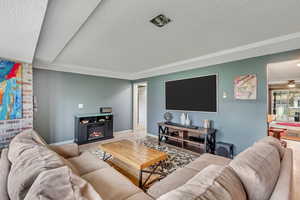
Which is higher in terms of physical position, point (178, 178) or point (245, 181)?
point (245, 181)

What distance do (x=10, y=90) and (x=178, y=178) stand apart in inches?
147

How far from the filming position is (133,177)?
224cm

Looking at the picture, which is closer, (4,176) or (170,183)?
(4,176)

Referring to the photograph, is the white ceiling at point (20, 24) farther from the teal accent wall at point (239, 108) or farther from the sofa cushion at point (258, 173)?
the teal accent wall at point (239, 108)

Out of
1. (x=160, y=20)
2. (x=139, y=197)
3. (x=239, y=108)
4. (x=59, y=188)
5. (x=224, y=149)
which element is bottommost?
(x=224, y=149)

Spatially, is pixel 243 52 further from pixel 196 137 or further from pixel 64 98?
pixel 64 98

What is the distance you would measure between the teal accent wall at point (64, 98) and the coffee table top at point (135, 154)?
7.27ft

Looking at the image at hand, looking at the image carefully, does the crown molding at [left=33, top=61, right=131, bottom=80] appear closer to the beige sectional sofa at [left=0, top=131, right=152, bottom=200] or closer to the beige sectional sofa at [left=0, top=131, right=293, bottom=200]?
the beige sectional sofa at [left=0, top=131, right=152, bottom=200]

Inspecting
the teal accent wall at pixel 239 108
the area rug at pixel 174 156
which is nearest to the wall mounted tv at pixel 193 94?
the teal accent wall at pixel 239 108

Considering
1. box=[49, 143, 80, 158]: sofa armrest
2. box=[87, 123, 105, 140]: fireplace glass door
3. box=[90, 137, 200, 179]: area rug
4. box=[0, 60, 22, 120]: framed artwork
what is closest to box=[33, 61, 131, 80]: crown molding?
box=[0, 60, 22, 120]: framed artwork

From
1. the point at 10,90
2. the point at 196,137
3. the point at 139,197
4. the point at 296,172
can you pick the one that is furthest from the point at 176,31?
the point at 10,90

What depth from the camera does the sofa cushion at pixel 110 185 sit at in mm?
1182

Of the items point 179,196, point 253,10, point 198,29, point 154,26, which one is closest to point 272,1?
point 253,10

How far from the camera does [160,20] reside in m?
1.72
